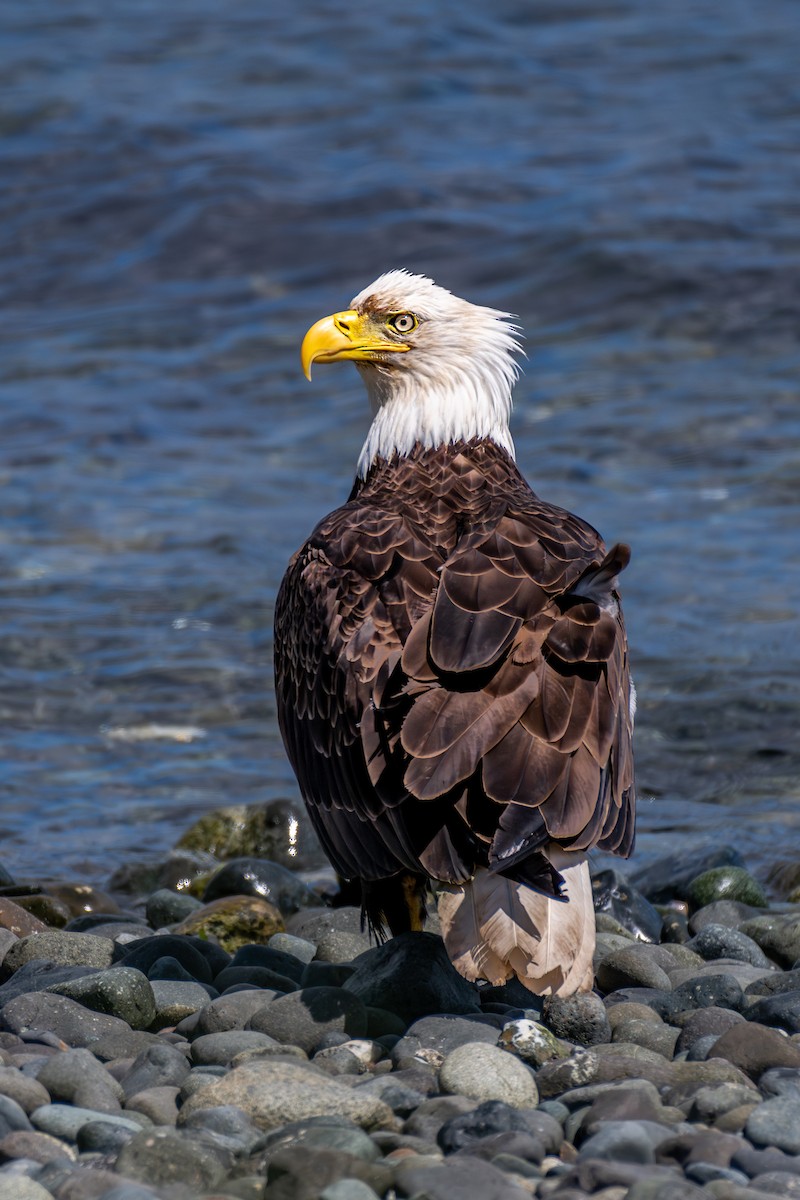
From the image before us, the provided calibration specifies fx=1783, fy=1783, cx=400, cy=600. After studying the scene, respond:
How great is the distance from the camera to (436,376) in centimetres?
685

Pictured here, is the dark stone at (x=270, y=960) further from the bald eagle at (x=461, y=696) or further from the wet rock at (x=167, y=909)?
the wet rock at (x=167, y=909)

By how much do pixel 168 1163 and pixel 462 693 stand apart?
5.52 feet

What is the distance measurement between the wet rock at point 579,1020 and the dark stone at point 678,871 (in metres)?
2.30

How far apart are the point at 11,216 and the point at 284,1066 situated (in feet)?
53.9

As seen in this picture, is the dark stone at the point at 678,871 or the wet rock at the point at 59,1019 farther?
the dark stone at the point at 678,871

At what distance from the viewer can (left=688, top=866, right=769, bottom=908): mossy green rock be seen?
7.10 m

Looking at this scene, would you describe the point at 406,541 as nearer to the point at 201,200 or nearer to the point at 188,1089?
the point at 188,1089

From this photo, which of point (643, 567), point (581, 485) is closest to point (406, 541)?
point (643, 567)

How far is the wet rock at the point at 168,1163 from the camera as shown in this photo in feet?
12.6

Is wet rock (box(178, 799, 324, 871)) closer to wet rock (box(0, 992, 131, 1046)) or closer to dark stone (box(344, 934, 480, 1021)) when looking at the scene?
dark stone (box(344, 934, 480, 1021))

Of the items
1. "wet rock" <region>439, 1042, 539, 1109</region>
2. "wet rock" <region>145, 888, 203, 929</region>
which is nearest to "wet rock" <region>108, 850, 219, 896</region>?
"wet rock" <region>145, 888, 203, 929</region>

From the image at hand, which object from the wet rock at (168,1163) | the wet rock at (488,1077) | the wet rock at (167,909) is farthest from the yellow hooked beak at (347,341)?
the wet rock at (168,1163)

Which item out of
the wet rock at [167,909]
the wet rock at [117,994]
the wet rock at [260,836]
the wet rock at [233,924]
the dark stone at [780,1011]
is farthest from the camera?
the wet rock at [260,836]

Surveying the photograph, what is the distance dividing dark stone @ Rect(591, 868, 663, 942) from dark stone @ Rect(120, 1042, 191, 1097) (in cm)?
235
